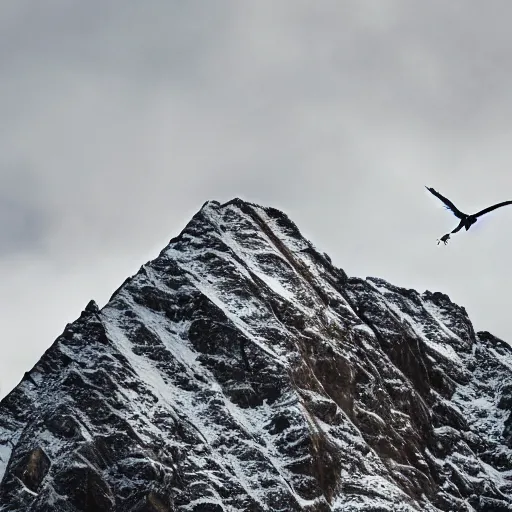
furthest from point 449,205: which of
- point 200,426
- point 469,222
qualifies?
point 200,426

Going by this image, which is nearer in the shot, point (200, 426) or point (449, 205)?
point (449, 205)

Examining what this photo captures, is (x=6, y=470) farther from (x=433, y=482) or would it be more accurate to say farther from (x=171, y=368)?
(x=433, y=482)

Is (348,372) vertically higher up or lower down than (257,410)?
higher up

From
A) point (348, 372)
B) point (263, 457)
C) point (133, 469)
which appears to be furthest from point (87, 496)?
point (348, 372)

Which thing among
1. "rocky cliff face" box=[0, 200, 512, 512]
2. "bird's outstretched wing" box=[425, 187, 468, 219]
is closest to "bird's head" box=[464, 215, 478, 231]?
"bird's outstretched wing" box=[425, 187, 468, 219]

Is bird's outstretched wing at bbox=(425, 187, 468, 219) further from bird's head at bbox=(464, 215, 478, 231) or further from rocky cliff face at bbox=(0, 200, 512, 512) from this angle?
rocky cliff face at bbox=(0, 200, 512, 512)

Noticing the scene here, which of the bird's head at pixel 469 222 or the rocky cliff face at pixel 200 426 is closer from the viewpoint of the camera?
the bird's head at pixel 469 222

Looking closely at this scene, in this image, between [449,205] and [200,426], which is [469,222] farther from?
[200,426]

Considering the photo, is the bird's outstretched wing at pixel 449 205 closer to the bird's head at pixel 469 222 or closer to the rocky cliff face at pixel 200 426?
the bird's head at pixel 469 222

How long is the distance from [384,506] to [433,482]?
66.6ft

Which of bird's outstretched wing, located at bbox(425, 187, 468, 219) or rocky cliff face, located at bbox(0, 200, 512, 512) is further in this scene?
rocky cliff face, located at bbox(0, 200, 512, 512)

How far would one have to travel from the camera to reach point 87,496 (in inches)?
6280

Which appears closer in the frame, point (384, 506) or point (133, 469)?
point (133, 469)

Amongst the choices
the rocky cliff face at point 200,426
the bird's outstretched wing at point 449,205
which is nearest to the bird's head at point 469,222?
the bird's outstretched wing at point 449,205
